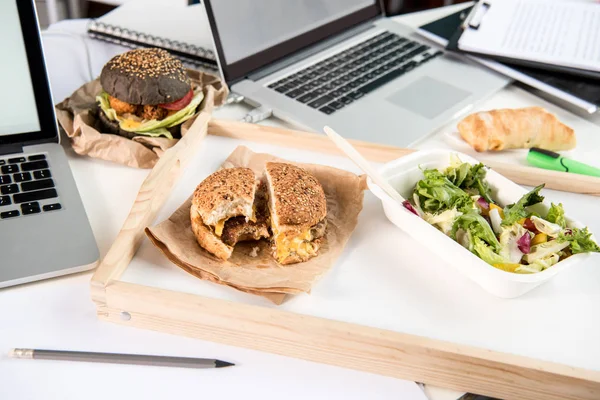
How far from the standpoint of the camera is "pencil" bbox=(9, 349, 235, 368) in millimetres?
740

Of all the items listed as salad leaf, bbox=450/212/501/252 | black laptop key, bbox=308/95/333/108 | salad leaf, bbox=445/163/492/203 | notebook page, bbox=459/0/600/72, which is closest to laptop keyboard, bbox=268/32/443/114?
black laptop key, bbox=308/95/333/108

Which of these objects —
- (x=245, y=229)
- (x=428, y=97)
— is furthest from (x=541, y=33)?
(x=245, y=229)

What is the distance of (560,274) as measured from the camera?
2.82 ft

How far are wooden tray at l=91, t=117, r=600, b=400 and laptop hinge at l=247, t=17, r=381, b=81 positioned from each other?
1.96ft

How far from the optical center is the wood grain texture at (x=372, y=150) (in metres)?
1.02

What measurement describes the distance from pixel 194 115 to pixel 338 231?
0.38 meters

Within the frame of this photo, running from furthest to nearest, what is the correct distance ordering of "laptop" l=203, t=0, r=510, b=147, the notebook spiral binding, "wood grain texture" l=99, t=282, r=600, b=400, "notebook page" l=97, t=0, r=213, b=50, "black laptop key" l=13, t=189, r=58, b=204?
"notebook page" l=97, t=0, r=213, b=50 → the notebook spiral binding → "laptop" l=203, t=0, r=510, b=147 → "black laptop key" l=13, t=189, r=58, b=204 → "wood grain texture" l=99, t=282, r=600, b=400

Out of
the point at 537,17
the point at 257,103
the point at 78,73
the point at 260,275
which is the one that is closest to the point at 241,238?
the point at 260,275

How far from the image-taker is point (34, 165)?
982mm

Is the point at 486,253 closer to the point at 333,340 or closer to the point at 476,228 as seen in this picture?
the point at 476,228

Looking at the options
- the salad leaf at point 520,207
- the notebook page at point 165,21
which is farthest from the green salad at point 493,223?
the notebook page at point 165,21

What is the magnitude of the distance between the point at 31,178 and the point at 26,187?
0.07 feet

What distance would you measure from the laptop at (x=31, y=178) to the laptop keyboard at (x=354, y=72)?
1.51 feet

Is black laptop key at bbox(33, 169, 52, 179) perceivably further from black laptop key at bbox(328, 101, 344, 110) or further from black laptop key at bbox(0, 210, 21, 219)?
black laptop key at bbox(328, 101, 344, 110)
